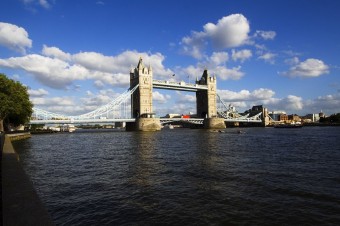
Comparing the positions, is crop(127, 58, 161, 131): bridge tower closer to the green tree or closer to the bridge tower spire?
the bridge tower spire

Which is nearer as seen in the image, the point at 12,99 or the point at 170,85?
the point at 12,99

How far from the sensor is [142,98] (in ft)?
372

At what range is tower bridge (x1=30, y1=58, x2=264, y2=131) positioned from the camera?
95219 mm

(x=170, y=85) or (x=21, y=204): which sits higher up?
(x=170, y=85)

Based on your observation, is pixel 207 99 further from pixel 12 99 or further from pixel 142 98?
pixel 12 99

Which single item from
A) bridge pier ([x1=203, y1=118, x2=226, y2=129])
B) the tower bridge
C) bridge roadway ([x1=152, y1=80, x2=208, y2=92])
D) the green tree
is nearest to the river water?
A: the green tree

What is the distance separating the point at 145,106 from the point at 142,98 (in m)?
3.04

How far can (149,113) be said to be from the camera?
10931 cm

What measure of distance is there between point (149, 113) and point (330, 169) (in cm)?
9154

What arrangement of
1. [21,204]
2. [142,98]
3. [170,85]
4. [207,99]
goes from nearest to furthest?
[21,204]
[142,98]
[170,85]
[207,99]

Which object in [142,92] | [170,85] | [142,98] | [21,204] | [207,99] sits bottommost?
[21,204]

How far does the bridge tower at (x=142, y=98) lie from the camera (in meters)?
106

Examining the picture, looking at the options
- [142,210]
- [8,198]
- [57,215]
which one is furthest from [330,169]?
[8,198]

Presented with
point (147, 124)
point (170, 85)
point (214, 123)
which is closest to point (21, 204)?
point (147, 124)
